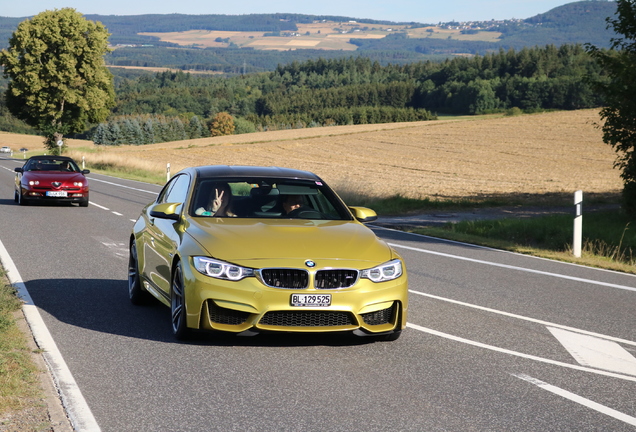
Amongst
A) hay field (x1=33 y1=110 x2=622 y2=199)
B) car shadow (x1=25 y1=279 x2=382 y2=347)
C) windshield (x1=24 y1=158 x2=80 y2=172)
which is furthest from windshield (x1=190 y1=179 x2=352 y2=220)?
hay field (x1=33 y1=110 x2=622 y2=199)

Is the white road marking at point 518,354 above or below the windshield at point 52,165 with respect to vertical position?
above

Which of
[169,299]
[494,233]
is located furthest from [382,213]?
[169,299]

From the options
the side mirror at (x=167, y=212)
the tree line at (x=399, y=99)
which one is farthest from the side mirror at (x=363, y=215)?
the tree line at (x=399, y=99)

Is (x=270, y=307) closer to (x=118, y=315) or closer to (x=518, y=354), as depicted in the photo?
(x=518, y=354)

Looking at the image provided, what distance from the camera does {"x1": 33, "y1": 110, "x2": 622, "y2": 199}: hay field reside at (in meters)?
38.6

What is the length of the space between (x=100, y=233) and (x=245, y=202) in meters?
8.90

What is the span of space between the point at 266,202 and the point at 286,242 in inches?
47.2

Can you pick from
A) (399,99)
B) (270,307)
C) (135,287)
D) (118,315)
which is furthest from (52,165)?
(399,99)

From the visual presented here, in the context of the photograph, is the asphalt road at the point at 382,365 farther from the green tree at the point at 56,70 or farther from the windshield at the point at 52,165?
the green tree at the point at 56,70

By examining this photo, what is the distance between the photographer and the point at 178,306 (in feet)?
23.5

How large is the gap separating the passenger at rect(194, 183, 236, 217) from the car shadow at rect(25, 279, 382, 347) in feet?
3.65

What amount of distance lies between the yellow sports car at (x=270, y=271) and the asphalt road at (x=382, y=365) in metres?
0.27

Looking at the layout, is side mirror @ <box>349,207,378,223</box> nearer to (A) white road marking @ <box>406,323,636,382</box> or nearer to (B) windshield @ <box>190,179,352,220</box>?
(B) windshield @ <box>190,179,352,220</box>

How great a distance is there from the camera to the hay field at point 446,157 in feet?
127
